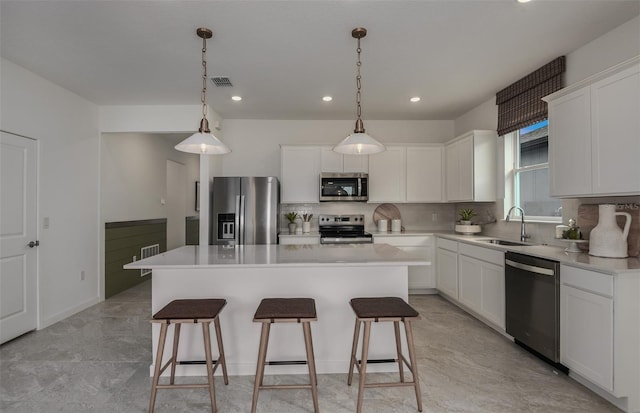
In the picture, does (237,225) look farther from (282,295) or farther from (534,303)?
(534,303)

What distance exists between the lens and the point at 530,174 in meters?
3.57

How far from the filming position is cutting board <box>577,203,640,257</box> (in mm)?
2342

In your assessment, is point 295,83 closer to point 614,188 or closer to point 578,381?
point 614,188

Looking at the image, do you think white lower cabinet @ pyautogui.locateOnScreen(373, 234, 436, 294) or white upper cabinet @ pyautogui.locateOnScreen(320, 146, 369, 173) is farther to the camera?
white upper cabinet @ pyautogui.locateOnScreen(320, 146, 369, 173)

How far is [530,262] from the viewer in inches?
100

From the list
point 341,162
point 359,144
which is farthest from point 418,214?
point 359,144

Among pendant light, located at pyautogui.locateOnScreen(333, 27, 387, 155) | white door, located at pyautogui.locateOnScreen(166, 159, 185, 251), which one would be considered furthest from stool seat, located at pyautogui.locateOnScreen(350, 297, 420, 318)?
white door, located at pyautogui.locateOnScreen(166, 159, 185, 251)

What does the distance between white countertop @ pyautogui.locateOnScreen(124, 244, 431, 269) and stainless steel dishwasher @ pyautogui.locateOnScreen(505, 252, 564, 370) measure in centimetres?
100

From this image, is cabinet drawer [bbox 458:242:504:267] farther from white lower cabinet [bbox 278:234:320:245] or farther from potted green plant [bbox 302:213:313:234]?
potted green plant [bbox 302:213:313:234]

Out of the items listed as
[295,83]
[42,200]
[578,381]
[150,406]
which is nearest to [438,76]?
[295,83]

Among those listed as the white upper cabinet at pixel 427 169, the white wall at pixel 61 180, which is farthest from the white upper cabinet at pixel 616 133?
the white wall at pixel 61 180

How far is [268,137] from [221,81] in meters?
1.63

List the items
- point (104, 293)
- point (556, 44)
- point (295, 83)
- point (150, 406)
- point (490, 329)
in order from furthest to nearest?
point (104, 293) < point (295, 83) < point (490, 329) < point (556, 44) < point (150, 406)

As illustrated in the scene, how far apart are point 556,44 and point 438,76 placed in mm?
1009
